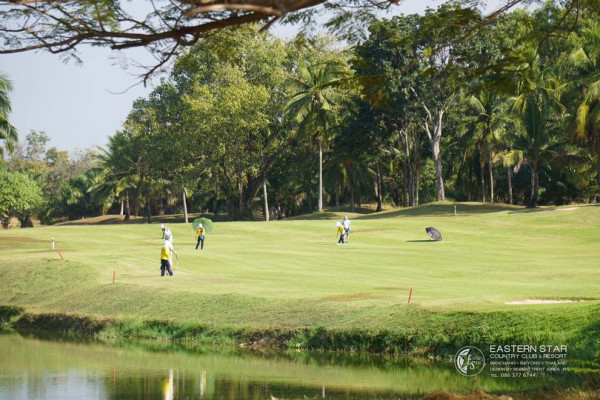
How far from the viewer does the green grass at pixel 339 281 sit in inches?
878

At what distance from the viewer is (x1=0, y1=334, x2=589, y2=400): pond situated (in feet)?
59.1

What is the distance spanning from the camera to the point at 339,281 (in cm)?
3256

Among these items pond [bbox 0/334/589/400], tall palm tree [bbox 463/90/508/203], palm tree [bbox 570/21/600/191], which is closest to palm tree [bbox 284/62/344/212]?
tall palm tree [bbox 463/90/508/203]

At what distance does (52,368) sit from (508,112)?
59.7 metres

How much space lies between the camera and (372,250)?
47.5m

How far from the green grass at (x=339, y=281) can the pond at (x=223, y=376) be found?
1427mm

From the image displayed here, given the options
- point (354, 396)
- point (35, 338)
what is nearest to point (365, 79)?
point (354, 396)

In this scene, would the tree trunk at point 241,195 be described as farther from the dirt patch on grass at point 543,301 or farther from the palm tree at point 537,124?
the dirt patch on grass at point 543,301

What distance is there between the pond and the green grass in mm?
1427

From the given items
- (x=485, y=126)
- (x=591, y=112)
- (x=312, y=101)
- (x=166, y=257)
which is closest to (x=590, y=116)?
(x=591, y=112)

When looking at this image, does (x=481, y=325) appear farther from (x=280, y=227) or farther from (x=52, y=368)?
(x=280, y=227)

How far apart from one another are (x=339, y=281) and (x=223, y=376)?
12529 millimetres

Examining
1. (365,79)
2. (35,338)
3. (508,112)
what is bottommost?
(35,338)

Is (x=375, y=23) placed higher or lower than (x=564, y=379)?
higher
